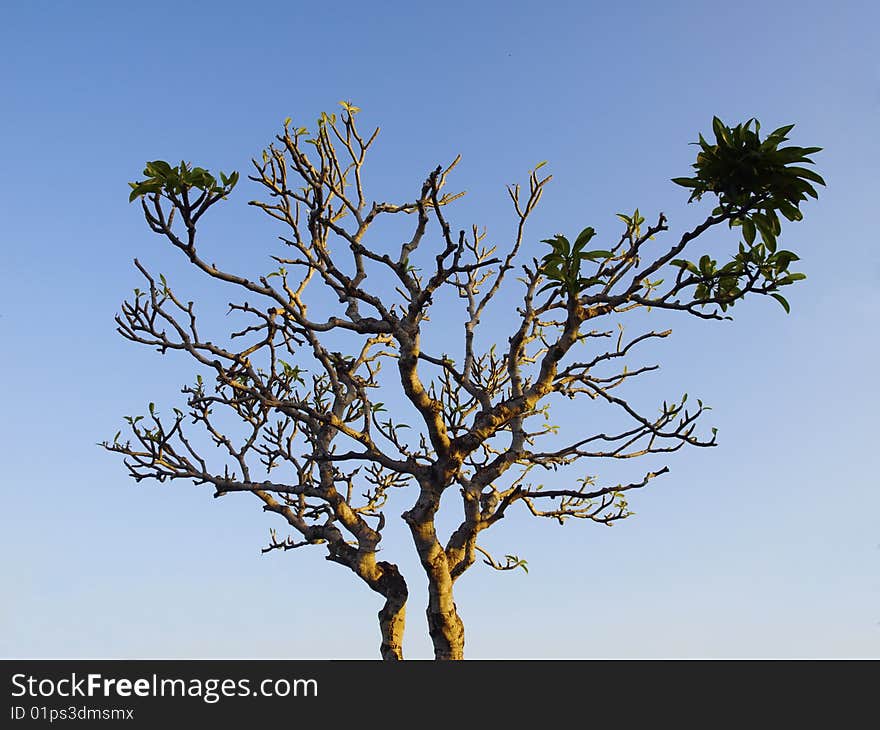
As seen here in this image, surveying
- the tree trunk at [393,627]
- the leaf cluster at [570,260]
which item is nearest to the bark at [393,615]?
the tree trunk at [393,627]

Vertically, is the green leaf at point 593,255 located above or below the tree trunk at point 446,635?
above

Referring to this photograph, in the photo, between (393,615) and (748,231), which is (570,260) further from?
(393,615)

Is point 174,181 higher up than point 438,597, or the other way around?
point 174,181

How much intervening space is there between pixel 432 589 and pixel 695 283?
4.15m

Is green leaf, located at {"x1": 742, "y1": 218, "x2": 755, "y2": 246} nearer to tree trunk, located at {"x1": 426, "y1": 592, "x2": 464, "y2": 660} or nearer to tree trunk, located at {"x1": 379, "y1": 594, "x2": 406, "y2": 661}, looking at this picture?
tree trunk, located at {"x1": 426, "y1": 592, "x2": 464, "y2": 660}

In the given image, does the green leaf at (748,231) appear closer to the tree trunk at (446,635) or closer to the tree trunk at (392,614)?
the tree trunk at (446,635)

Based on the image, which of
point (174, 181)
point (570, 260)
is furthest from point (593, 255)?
point (174, 181)

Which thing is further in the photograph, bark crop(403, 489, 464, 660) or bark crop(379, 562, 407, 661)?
bark crop(379, 562, 407, 661)

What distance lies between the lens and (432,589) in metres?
8.92

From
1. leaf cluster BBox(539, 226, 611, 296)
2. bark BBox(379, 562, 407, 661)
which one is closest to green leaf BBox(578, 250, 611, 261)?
leaf cluster BBox(539, 226, 611, 296)

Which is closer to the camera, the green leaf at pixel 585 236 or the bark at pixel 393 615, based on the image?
the green leaf at pixel 585 236
